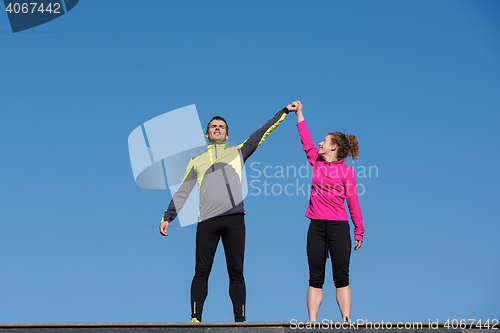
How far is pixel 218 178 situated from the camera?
8.38 meters

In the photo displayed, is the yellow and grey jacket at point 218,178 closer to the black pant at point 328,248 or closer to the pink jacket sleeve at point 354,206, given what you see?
the black pant at point 328,248

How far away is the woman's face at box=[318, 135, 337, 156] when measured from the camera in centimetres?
852

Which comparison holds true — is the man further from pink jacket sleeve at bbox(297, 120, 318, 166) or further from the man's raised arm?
pink jacket sleeve at bbox(297, 120, 318, 166)

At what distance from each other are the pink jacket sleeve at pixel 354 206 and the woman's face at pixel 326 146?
0.45 m

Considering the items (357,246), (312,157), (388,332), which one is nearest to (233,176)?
(312,157)

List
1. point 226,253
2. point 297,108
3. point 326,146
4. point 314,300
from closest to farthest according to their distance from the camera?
point 314,300, point 226,253, point 326,146, point 297,108

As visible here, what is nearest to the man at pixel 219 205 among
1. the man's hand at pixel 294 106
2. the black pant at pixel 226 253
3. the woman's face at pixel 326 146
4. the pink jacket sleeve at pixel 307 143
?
the black pant at pixel 226 253

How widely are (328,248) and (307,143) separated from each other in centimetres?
157

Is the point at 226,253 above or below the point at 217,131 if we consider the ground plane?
below

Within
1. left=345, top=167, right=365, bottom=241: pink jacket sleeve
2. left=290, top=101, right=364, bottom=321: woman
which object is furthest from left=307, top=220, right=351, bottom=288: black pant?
left=345, top=167, right=365, bottom=241: pink jacket sleeve

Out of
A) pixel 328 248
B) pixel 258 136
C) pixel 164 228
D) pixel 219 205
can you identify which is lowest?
pixel 328 248

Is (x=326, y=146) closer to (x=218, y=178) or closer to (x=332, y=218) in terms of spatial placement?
(x=332, y=218)

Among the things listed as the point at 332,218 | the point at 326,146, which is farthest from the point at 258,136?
the point at 332,218

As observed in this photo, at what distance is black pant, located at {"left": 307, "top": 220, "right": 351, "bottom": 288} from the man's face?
181 cm
